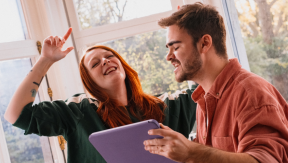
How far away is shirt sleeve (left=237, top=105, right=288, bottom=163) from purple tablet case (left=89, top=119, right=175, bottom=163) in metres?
0.27

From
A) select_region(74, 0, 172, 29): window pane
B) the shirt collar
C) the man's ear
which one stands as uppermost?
select_region(74, 0, 172, 29): window pane

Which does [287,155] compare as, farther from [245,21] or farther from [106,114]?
[245,21]

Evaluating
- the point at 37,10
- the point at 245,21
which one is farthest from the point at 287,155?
the point at 37,10

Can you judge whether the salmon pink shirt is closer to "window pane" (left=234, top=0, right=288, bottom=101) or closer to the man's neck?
the man's neck


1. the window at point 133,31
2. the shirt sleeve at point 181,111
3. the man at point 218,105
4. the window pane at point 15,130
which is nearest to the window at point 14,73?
the window pane at point 15,130

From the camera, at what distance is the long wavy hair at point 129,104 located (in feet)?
4.79

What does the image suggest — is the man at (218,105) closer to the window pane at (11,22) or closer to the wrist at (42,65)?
the wrist at (42,65)

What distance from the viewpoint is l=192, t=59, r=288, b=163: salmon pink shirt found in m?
0.79

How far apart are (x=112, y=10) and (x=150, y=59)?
43cm

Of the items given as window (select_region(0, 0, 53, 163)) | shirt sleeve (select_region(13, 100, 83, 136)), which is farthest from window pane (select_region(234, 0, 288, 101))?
window (select_region(0, 0, 53, 163))

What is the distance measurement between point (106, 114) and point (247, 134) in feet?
2.63

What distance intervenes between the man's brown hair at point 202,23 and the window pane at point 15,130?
40.6 inches

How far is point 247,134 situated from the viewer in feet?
2.72

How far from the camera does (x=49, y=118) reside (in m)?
1.31
